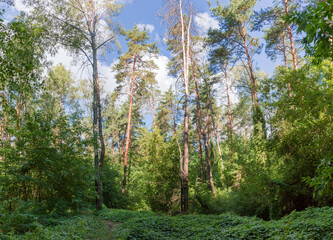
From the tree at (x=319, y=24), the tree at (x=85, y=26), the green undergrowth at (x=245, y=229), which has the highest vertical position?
the tree at (x=85, y=26)

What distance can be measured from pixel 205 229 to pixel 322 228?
314 cm

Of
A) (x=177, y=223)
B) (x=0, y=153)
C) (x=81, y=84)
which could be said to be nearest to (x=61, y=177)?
(x=0, y=153)

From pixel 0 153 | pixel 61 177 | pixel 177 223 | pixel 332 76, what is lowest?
pixel 177 223

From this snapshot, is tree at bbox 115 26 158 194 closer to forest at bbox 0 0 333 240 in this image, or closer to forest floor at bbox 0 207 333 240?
forest at bbox 0 0 333 240

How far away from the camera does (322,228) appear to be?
14.0 ft

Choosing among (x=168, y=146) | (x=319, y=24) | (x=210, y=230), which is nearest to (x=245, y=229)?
(x=210, y=230)

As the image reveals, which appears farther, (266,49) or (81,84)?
(81,84)

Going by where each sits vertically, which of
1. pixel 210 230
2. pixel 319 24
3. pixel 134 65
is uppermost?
pixel 134 65

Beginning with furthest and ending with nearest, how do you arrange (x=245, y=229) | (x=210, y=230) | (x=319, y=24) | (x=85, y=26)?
1. (x=85, y=26)
2. (x=210, y=230)
3. (x=245, y=229)
4. (x=319, y=24)

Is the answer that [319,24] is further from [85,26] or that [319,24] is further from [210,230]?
[85,26]

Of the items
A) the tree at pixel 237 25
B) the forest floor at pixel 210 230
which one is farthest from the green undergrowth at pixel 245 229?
the tree at pixel 237 25

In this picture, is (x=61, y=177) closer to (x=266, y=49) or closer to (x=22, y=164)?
(x=22, y=164)

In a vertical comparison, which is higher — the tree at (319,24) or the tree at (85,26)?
the tree at (85,26)

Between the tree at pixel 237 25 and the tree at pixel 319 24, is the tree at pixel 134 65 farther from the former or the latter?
the tree at pixel 319 24
